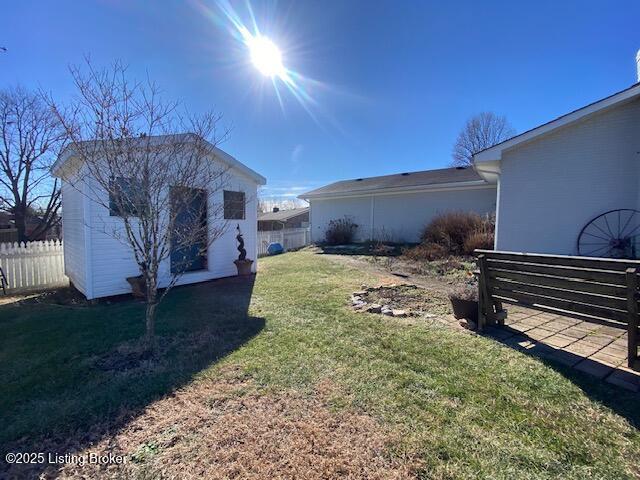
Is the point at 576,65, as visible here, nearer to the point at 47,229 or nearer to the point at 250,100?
the point at 250,100

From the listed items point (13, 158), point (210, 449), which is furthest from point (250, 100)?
point (13, 158)

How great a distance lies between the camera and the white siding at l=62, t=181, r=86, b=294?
6703 millimetres

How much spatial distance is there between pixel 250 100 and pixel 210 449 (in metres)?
7.94

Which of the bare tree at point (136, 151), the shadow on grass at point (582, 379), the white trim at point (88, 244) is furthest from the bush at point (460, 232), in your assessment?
the white trim at point (88, 244)

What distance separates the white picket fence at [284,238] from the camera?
15336mm

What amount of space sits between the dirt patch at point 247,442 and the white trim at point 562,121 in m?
7.47

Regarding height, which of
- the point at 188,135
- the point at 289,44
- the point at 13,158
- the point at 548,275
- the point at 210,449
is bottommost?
the point at 210,449

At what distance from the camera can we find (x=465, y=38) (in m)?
7.76

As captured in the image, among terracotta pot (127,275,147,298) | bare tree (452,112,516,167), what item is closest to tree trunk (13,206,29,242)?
terracotta pot (127,275,147,298)

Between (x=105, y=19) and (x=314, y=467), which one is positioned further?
(x=105, y=19)

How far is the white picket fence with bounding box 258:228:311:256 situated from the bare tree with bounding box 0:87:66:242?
931 centimetres

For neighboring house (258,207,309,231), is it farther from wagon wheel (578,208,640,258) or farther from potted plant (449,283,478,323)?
potted plant (449,283,478,323)

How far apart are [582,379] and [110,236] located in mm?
8136

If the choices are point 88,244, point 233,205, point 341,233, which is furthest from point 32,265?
point 341,233
